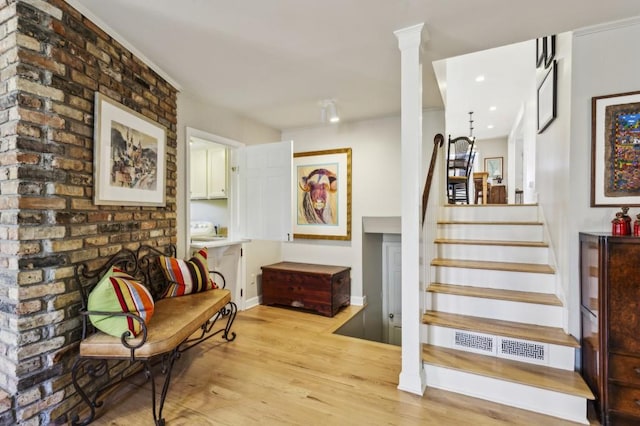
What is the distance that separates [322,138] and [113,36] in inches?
105

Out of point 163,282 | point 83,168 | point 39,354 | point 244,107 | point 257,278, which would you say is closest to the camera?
point 39,354

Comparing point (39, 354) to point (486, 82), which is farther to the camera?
point (486, 82)

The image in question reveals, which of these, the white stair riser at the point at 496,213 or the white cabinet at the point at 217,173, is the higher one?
the white cabinet at the point at 217,173

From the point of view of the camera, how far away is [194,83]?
2.81 m

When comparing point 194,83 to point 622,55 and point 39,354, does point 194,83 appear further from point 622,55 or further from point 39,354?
point 622,55

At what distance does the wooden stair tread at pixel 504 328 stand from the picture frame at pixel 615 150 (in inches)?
36.8

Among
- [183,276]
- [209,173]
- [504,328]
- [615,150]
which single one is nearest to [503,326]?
[504,328]

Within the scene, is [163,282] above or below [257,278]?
above

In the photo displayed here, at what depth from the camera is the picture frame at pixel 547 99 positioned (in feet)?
8.25

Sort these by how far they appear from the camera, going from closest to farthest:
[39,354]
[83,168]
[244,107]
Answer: [39,354] → [83,168] → [244,107]

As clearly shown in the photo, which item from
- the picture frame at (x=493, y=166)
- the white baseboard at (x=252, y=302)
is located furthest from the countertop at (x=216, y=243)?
the picture frame at (x=493, y=166)

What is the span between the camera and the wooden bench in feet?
5.56

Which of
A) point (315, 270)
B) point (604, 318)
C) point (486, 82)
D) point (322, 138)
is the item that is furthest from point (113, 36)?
point (486, 82)

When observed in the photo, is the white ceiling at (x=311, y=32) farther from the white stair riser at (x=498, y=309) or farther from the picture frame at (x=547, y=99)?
the white stair riser at (x=498, y=309)
